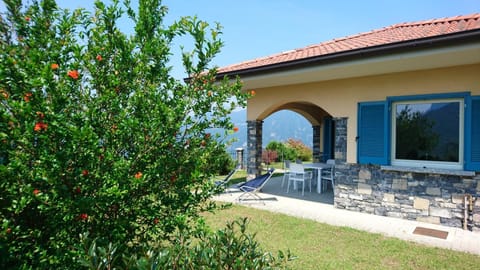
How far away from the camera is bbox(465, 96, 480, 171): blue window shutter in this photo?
5375 mm

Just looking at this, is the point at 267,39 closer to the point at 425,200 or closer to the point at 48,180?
the point at 425,200

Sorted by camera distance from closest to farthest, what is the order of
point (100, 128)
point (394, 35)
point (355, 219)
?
point (100, 128)
point (355, 219)
point (394, 35)

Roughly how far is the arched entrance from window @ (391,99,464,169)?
329cm

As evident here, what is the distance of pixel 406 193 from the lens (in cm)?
609

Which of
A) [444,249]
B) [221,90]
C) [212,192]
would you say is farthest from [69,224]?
[444,249]

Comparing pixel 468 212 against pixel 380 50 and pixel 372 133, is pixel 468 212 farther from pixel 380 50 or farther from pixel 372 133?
pixel 380 50

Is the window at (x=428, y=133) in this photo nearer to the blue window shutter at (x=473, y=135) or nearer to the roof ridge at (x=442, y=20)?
the blue window shutter at (x=473, y=135)

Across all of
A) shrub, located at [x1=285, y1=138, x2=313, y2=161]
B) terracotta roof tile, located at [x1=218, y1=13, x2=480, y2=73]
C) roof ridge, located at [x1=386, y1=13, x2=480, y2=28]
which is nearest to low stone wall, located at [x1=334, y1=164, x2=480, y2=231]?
terracotta roof tile, located at [x1=218, y1=13, x2=480, y2=73]

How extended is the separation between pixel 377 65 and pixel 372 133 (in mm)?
1660

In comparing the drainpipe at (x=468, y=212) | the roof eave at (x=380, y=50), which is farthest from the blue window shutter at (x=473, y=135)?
the roof eave at (x=380, y=50)

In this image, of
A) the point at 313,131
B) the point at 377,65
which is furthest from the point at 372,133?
the point at 313,131

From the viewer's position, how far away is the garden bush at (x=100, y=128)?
1538 mm

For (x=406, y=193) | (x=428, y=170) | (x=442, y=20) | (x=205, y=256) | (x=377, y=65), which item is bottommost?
(x=406, y=193)

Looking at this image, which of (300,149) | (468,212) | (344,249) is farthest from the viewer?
(300,149)
